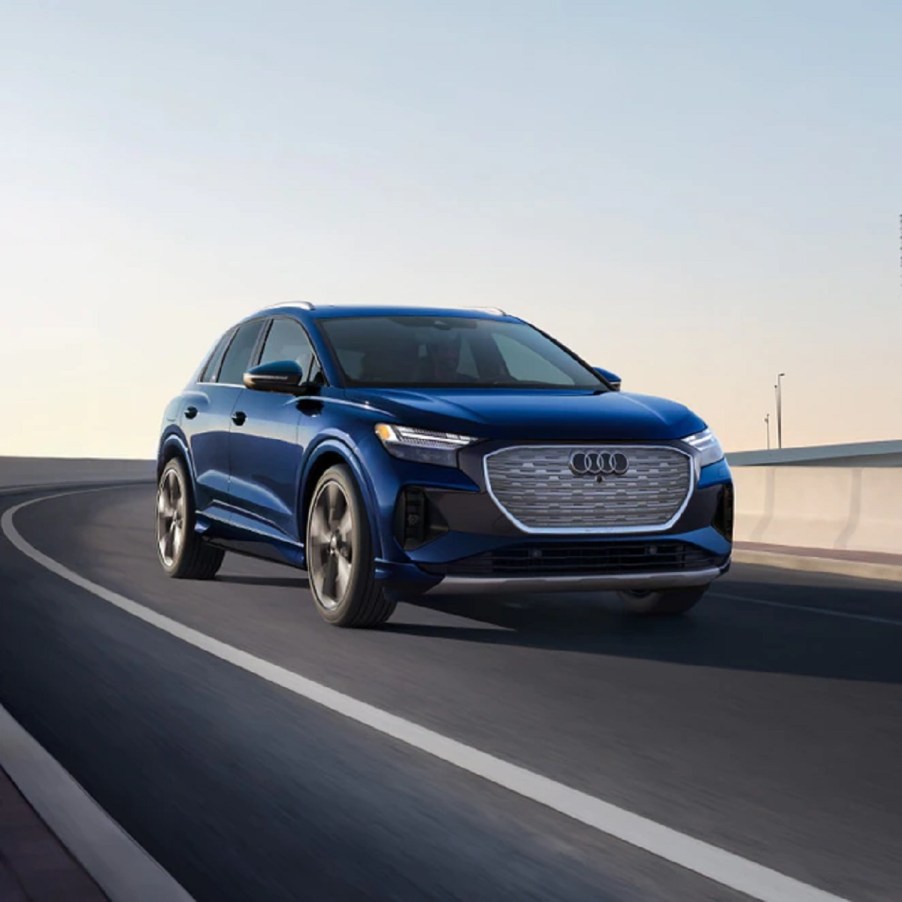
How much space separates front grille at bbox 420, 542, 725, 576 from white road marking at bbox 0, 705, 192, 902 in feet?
10.3

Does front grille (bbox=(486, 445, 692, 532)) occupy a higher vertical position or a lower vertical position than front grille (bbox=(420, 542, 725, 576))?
higher

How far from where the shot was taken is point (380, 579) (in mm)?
8781

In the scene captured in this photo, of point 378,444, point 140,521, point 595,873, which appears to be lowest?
point 140,521

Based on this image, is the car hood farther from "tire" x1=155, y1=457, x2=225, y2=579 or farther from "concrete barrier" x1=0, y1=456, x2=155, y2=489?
"concrete barrier" x1=0, y1=456, x2=155, y2=489

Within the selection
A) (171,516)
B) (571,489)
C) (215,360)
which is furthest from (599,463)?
(171,516)

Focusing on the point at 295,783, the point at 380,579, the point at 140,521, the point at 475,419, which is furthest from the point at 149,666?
the point at 140,521

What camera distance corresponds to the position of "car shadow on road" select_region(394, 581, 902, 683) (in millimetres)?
8320

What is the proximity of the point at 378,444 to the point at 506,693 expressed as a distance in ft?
6.66

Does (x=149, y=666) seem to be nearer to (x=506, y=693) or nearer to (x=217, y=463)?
(x=506, y=693)

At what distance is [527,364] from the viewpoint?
1069 cm

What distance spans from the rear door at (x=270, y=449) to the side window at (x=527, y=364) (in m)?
1.32

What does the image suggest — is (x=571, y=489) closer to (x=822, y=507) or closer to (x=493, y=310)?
(x=493, y=310)

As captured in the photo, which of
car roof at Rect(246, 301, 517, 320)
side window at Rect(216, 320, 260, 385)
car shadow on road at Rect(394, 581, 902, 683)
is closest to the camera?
car shadow on road at Rect(394, 581, 902, 683)

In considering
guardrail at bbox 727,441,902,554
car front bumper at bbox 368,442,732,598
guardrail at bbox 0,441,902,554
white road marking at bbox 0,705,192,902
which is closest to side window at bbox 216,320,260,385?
car front bumper at bbox 368,442,732,598
